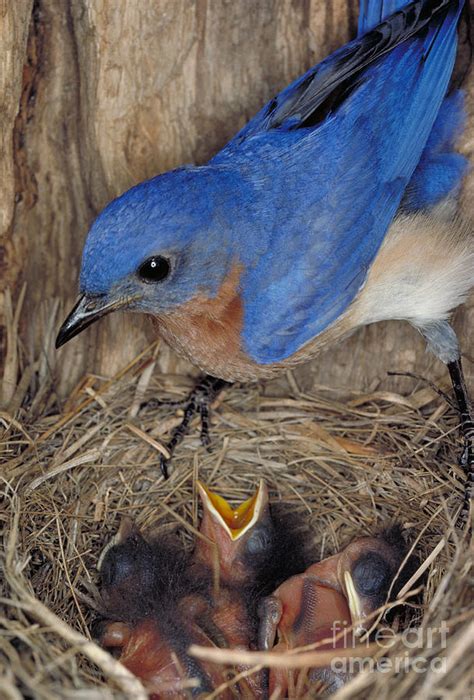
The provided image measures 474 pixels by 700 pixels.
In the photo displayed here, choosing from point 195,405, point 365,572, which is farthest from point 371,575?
point 195,405

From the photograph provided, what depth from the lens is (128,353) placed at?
13.8 ft

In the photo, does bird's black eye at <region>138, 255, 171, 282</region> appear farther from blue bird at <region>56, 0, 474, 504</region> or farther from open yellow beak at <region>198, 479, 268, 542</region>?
open yellow beak at <region>198, 479, 268, 542</region>

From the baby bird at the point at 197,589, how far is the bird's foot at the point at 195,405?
426 mm

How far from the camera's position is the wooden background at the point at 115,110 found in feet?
11.8

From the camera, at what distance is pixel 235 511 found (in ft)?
11.8

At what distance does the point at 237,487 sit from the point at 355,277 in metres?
1.16

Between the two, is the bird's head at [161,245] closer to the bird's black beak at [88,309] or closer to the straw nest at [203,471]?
the bird's black beak at [88,309]

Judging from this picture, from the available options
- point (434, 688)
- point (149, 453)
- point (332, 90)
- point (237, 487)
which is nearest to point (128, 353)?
point (149, 453)

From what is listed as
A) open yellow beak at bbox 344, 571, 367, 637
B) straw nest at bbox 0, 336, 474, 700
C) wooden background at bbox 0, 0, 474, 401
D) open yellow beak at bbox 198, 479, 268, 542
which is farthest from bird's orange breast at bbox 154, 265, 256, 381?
open yellow beak at bbox 344, 571, 367, 637

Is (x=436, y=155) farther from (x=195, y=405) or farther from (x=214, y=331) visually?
(x=195, y=405)

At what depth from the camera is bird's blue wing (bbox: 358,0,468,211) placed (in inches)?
141

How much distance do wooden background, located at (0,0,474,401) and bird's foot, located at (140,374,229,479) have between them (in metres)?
0.62

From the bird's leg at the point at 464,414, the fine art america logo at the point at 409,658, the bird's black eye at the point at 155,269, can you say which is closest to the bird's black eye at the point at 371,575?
the fine art america logo at the point at 409,658

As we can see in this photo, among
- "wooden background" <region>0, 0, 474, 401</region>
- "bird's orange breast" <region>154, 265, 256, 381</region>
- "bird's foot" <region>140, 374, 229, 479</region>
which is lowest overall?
"bird's foot" <region>140, 374, 229, 479</region>
